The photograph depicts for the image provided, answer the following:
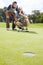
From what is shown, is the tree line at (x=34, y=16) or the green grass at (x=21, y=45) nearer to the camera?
the green grass at (x=21, y=45)

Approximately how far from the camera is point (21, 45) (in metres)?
3.94

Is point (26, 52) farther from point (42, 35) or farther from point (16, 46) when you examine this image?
point (42, 35)

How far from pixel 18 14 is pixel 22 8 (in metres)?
0.17

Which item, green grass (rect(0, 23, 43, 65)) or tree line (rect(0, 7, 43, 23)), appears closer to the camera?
green grass (rect(0, 23, 43, 65))

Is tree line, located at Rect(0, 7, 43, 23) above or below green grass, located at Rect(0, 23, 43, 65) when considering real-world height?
above

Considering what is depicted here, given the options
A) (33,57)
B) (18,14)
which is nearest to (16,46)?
(33,57)

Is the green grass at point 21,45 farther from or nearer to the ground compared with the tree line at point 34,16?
nearer to the ground

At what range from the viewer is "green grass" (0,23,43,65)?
11.6 ft

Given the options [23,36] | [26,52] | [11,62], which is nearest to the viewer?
[11,62]

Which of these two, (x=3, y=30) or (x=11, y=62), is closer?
(x=11, y=62)

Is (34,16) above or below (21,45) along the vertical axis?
above

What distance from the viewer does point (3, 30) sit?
429 cm

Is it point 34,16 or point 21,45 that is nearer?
point 21,45

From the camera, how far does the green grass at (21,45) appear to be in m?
3.52
